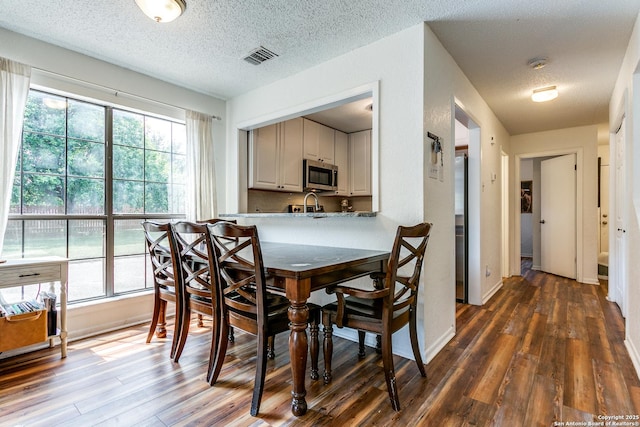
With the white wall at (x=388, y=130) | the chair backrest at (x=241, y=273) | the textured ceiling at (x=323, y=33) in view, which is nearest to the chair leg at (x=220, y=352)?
the chair backrest at (x=241, y=273)

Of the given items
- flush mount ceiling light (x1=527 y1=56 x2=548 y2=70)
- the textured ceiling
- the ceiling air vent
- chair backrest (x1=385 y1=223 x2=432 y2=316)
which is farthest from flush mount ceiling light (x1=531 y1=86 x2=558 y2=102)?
the ceiling air vent

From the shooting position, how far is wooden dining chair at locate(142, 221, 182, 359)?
7.10 feet

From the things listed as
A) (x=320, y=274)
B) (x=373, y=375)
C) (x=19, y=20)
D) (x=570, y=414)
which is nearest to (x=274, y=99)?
(x=19, y=20)

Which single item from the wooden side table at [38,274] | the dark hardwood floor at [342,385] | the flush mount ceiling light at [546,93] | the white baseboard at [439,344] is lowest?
the dark hardwood floor at [342,385]

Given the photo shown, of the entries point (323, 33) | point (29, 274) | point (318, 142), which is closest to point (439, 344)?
point (323, 33)

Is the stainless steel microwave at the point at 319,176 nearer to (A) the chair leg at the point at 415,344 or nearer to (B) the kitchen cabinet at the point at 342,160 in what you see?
(B) the kitchen cabinet at the point at 342,160

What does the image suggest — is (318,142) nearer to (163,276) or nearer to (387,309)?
(163,276)

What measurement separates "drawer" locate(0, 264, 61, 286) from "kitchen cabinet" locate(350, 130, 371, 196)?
3.86 meters

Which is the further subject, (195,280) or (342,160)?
(342,160)

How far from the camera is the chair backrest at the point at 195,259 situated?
72.7 inches

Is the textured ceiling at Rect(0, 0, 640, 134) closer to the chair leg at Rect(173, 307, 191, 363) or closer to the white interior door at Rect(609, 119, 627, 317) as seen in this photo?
the white interior door at Rect(609, 119, 627, 317)

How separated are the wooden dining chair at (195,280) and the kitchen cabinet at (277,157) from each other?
5.66ft

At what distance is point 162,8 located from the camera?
1930 millimetres

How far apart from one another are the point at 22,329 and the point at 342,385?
2113mm
